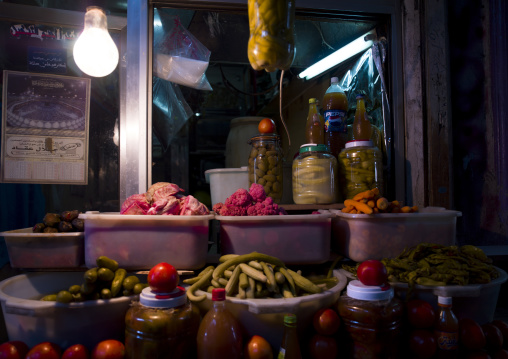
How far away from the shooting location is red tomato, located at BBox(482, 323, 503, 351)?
148 cm

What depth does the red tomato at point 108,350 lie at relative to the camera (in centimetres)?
127

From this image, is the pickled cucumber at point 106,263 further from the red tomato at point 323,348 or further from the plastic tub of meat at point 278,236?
the red tomato at point 323,348

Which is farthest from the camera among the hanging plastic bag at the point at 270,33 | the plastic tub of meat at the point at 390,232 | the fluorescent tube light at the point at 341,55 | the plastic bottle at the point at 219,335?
the fluorescent tube light at the point at 341,55

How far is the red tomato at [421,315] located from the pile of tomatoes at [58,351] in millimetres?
1216

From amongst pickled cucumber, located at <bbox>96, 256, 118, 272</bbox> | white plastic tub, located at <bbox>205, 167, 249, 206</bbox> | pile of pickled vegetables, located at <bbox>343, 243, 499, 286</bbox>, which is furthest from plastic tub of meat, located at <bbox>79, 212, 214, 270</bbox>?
pile of pickled vegetables, located at <bbox>343, 243, 499, 286</bbox>

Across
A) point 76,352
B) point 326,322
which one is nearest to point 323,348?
point 326,322

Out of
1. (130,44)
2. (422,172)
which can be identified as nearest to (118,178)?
(130,44)

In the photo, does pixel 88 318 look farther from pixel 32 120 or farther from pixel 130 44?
pixel 130 44

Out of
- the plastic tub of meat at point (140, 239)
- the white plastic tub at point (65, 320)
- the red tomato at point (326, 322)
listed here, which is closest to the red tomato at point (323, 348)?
the red tomato at point (326, 322)

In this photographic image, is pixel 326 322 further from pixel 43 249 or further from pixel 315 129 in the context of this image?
pixel 43 249

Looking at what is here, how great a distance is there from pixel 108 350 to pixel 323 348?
2.80ft

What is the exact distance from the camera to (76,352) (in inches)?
50.0

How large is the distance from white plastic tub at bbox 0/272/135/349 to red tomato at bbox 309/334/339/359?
797 millimetres

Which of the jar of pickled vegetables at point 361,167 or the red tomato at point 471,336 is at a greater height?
the jar of pickled vegetables at point 361,167
